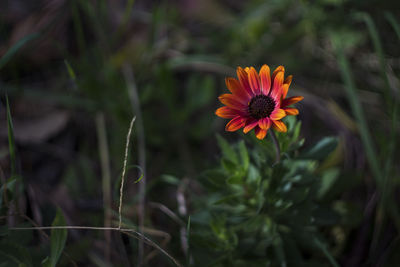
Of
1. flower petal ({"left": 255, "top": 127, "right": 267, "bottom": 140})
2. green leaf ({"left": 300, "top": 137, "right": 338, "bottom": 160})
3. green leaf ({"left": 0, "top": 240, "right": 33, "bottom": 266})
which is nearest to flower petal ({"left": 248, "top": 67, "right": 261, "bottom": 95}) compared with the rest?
flower petal ({"left": 255, "top": 127, "right": 267, "bottom": 140})

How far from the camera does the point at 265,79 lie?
5.05 feet

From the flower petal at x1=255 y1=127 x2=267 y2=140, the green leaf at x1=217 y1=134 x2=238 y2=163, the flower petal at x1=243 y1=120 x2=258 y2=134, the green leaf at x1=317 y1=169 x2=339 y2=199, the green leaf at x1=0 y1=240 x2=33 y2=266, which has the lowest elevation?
the green leaf at x1=0 y1=240 x2=33 y2=266

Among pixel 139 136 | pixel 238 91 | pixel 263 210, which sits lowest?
pixel 263 210

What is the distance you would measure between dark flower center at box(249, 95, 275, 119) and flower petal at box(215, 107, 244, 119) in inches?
3.1

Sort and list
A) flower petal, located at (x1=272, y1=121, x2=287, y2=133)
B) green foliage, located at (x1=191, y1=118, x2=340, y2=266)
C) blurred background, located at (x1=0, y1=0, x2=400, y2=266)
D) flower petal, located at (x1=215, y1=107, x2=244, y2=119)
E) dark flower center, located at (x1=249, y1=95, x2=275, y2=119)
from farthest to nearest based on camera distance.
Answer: blurred background, located at (x1=0, y1=0, x2=400, y2=266)
green foliage, located at (x1=191, y1=118, x2=340, y2=266)
dark flower center, located at (x1=249, y1=95, x2=275, y2=119)
flower petal, located at (x1=215, y1=107, x2=244, y2=119)
flower petal, located at (x1=272, y1=121, x2=287, y2=133)

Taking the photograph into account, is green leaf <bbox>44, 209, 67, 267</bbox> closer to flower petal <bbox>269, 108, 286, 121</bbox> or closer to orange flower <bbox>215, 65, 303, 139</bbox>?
orange flower <bbox>215, 65, 303, 139</bbox>

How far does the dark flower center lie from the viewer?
1535 millimetres

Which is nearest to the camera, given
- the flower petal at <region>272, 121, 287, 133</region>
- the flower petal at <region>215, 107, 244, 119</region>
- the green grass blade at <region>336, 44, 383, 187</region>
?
the flower petal at <region>272, 121, 287, 133</region>

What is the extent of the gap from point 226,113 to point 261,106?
0.63 ft

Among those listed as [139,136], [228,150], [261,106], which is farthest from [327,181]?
[139,136]

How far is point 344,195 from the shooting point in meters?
2.35

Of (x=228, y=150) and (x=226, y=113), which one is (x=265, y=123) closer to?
(x=226, y=113)

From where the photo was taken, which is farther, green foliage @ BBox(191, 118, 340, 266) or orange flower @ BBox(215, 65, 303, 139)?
green foliage @ BBox(191, 118, 340, 266)

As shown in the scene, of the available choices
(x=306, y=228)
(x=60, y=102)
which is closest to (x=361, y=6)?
(x=306, y=228)
